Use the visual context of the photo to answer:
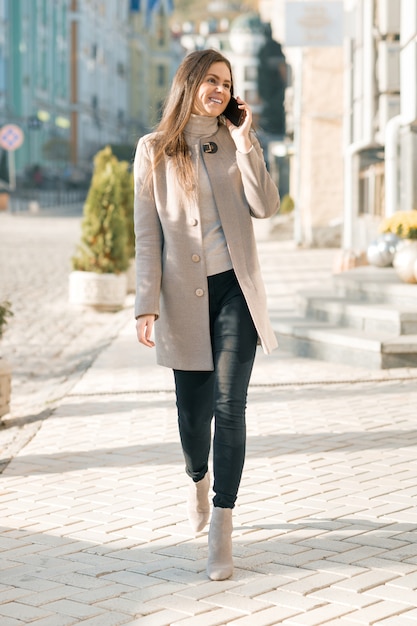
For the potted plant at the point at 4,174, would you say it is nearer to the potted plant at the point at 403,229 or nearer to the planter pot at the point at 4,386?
the potted plant at the point at 403,229

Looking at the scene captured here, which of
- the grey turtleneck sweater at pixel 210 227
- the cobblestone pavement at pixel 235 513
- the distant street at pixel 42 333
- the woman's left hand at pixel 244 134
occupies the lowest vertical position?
the distant street at pixel 42 333

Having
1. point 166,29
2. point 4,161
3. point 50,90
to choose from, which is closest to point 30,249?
point 4,161

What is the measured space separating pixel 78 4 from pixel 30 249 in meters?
62.7

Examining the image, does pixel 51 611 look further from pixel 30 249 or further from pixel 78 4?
pixel 78 4

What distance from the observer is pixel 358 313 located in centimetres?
1080

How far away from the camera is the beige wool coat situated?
441cm

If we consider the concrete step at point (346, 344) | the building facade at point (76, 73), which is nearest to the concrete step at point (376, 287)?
the concrete step at point (346, 344)

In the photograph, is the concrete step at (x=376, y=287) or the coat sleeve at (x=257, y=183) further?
the concrete step at (x=376, y=287)

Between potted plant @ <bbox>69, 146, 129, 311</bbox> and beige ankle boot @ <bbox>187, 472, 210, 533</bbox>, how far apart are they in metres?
10.8

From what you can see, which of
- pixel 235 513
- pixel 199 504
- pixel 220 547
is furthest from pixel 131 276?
pixel 220 547

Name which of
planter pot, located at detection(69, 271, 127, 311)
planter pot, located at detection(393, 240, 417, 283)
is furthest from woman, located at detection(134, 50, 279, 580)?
planter pot, located at detection(69, 271, 127, 311)

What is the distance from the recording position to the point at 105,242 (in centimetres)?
1573

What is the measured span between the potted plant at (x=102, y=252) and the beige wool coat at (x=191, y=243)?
433 inches

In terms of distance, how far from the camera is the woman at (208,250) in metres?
4.39
